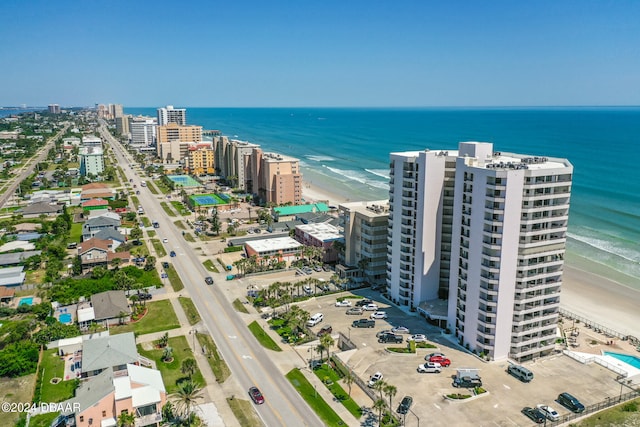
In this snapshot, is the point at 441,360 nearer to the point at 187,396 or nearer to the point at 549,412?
the point at 549,412

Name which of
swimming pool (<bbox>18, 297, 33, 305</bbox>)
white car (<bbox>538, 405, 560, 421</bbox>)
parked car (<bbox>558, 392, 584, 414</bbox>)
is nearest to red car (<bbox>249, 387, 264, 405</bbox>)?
white car (<bbox>538, 405, 560, 421</bbox>)

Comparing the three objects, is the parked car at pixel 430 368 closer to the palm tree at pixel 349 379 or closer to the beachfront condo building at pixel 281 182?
the palm tree at pixel 349 379

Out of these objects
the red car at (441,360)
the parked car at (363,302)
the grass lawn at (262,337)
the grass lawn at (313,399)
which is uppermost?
the parked car at (363,302)

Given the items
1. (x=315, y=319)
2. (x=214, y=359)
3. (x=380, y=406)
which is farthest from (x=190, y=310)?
(x=380, y=406)

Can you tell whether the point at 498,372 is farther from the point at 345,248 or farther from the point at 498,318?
the point at 345,248

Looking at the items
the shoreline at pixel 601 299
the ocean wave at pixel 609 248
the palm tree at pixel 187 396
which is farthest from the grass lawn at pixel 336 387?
the ocean wave at pixel 609 248

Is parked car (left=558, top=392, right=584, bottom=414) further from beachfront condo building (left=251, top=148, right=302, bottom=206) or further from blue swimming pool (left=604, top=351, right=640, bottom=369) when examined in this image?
beachfront condo building (left=251, top=148, right=302, bottom=206)

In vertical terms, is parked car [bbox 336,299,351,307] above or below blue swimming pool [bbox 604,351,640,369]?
above
